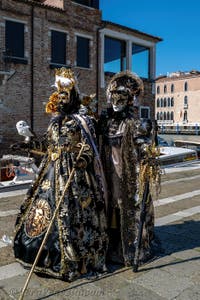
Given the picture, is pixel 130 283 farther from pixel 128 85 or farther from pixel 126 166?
pixel 128 85

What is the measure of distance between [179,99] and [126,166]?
221 ft

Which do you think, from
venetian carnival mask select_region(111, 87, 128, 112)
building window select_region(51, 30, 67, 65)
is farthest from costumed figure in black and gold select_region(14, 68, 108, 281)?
building window select_region(51, 30, 67, 65)

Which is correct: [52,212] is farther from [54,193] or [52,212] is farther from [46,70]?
[46,70]

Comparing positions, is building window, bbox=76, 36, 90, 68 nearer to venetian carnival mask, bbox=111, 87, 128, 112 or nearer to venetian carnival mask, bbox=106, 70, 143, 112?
venetian carnival mask, bbox=106, 70, 143, 112

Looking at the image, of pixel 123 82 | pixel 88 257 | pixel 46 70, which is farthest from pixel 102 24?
pixel 88 257

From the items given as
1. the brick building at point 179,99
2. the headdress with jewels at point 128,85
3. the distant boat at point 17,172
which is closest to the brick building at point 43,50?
the distant boat at point 17,172

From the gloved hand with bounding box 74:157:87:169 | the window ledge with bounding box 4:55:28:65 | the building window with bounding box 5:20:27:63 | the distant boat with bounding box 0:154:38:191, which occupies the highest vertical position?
the building window with bounding box 5:20:27:63

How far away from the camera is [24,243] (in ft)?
11.0

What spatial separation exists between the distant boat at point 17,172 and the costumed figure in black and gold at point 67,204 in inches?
183

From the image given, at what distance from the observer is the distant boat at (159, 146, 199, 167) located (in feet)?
45.1

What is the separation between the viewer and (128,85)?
3.65 m

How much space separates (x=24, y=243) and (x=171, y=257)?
1.76m

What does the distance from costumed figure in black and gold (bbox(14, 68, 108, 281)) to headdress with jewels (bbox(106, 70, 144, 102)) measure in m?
0.46

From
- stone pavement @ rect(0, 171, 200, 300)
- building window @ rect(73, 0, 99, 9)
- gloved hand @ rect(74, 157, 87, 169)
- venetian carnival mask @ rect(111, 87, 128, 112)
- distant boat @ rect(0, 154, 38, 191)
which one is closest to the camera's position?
stone pavement @ rect(0, 171, 200, 300)
